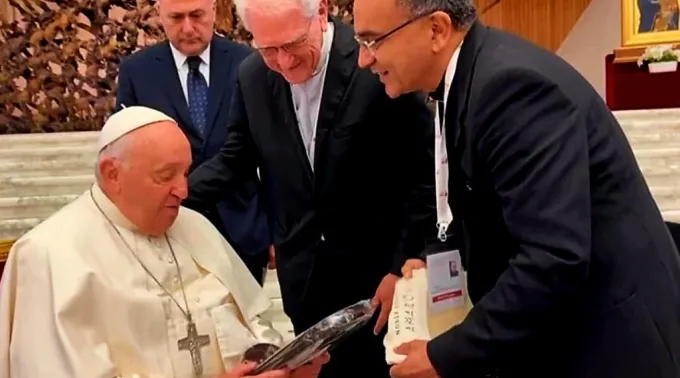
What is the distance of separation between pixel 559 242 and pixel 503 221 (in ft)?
0.60

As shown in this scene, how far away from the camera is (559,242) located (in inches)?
60.0

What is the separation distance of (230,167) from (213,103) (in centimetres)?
85

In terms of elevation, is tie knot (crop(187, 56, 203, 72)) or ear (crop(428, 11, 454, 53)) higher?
ear (crop(428, 11, 454, 53))

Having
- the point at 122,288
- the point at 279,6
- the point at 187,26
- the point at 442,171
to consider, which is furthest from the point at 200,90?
the point at 442,171

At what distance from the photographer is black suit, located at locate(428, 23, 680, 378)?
153 centimetres

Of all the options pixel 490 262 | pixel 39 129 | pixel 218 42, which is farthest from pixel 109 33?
pixel 490 262

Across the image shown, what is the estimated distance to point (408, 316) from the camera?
78.5 inches

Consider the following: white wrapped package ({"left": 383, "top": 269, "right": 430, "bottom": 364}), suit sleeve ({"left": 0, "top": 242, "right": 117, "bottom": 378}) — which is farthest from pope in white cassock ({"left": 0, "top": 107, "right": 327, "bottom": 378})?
white wrapped package ({"left": 383, "top": 269, "right": 430, "bottom": 364})

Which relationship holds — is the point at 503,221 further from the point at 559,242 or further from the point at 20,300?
A: the point at 20,300

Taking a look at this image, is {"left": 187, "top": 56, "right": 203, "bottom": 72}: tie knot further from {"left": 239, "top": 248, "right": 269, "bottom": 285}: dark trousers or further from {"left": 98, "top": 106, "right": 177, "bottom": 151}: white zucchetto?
{"left": 98, "top": 106, "right": 177, "bottom": 151}: white zucchetto

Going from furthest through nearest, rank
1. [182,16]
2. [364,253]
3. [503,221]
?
[182,16] → [364,253] → [503,221]

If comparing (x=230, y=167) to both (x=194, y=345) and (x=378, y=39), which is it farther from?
(x=378, y=39)

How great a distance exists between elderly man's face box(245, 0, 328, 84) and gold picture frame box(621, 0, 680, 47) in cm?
708

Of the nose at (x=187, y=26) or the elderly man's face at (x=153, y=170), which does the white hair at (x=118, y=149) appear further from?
the nose at (x=187, y=26)
